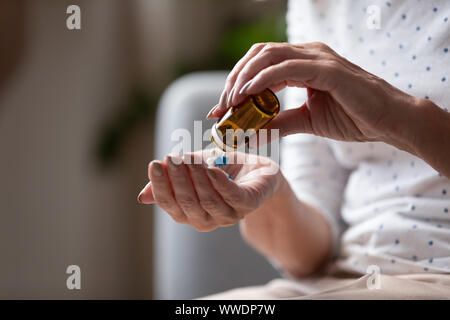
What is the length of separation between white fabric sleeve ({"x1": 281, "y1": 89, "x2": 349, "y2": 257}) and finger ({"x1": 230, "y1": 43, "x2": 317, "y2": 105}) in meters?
0.29

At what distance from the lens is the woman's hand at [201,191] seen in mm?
400

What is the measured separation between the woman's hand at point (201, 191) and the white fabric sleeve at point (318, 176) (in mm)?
211

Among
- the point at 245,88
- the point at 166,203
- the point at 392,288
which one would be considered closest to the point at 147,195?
the point at 166,203

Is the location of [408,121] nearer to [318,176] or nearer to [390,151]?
[390,151]

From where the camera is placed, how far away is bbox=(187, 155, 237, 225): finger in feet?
1.31

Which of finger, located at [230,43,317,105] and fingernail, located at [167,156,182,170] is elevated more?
finger, located at [230,43,317,105]

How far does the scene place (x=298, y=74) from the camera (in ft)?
1.21

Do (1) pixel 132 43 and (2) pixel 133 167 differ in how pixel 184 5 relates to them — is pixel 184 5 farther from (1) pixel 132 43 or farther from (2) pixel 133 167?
(2) pixel 133 167

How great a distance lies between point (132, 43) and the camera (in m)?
1.34

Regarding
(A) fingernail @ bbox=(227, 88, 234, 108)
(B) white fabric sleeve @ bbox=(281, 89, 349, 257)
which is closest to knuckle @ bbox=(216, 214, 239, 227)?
(A) fingernail @ bbox=(227, 88, 234, 108)

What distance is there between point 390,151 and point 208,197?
0.83 ft

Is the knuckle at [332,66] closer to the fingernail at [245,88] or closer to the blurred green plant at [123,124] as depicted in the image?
the fingernail at [245,88]

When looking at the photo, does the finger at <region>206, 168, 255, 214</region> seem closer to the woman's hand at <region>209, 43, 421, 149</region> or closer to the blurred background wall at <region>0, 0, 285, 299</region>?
the woman's hand at <region>209, 43, 421, 149</region>

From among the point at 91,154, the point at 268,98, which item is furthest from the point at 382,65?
the point at 91,154
